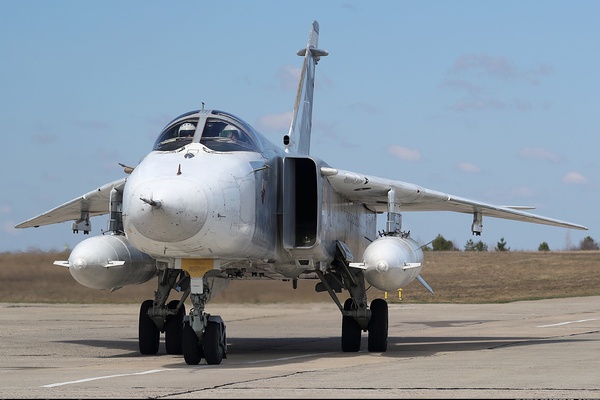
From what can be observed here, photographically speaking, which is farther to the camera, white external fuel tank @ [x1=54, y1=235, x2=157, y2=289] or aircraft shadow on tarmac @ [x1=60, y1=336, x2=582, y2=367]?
aircraft shadow on tarmac @ [x1=60, y1=336, x2=582, y2=367]

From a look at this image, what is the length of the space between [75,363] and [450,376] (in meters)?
5.46

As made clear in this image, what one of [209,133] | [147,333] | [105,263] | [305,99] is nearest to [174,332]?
[147,333]

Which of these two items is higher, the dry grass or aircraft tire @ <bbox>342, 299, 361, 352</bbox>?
the dry grass

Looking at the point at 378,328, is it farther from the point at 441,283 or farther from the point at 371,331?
the point at 441,283

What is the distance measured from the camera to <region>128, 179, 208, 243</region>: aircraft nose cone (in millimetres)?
11258

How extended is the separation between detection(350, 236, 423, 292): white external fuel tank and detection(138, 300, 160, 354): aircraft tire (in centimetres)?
332

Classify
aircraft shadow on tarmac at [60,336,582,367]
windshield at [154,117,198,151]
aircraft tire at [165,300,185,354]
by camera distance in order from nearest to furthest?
1. windshield at [154,117,198,151]
2. aircraft shadow on tarmac at [60,336,582,367]
3. aircraft tire at [165,300,185,354]

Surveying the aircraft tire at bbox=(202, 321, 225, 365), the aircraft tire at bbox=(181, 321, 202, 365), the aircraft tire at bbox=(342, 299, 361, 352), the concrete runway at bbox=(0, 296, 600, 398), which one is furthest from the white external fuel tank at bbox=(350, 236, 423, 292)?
the aircraft tire at bbox=(181, 321, 202, 365)

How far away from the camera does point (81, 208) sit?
17656 millimetres

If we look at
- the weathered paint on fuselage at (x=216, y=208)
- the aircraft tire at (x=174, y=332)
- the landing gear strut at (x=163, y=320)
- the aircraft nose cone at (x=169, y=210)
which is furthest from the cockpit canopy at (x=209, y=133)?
Answer: the aircraft tire at (x=174, y=332)

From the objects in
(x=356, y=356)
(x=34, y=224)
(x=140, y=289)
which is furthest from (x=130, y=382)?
(x=140, y=289)

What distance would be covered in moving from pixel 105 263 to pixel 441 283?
33105 millimetres

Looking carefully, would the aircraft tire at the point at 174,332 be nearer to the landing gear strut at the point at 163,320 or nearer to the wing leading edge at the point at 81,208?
the landing gear strut at the point at 163,320

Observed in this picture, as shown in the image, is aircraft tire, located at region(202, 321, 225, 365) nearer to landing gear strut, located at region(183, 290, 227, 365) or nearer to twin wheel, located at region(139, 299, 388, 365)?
landing gear strut, located at region(183, 290, 227, 365)
